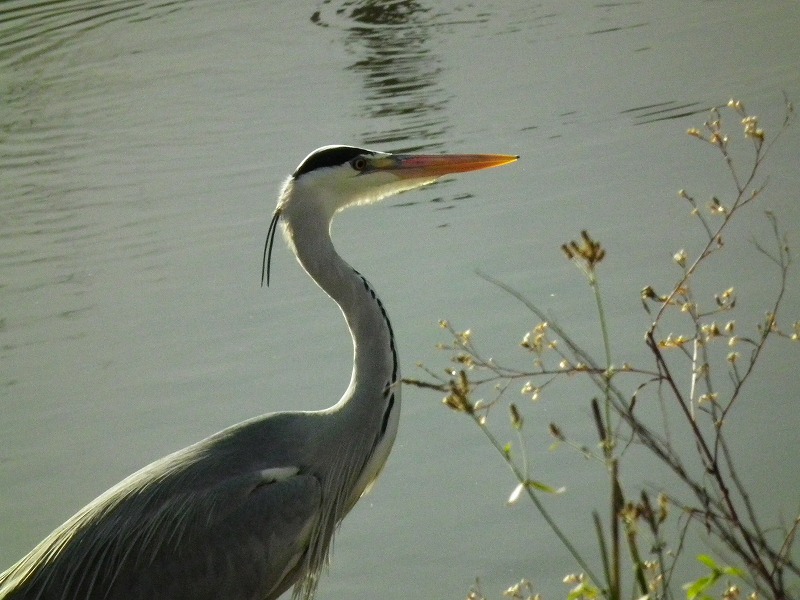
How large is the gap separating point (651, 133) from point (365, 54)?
3.94 metres

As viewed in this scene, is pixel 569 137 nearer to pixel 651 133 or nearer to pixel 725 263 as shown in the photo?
pixel 651 133

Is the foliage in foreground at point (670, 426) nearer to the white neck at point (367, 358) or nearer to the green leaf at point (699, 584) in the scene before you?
the green leaf at point (699, 584)

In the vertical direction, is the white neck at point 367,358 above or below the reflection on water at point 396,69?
above

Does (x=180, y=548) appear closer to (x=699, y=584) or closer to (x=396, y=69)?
(x=699, y=584)

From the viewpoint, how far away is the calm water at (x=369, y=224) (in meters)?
4.55

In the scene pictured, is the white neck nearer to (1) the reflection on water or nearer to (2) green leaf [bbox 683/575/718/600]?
(2) green leaf [bbox 683/575/718/600]

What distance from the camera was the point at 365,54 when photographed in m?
11.1

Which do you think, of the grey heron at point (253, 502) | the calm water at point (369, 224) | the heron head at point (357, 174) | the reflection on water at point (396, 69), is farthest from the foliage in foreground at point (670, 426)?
the reflection on water at point (396, 69)

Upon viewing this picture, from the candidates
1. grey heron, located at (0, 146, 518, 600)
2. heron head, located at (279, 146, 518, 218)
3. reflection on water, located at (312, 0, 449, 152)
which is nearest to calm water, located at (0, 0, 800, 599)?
reflection on water, located at (312, 0, 449, 152)

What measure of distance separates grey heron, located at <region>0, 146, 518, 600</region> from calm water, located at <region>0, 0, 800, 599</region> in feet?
1.94

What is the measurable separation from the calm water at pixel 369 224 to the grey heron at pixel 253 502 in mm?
592

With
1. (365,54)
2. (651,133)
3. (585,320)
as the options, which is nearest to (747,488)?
(585,320)

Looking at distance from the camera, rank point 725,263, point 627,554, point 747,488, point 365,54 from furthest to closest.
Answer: point 365,54 → point 725,263 → point 747,488 → point 627,554

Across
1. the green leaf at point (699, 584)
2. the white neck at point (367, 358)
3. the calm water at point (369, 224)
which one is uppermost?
the green leaf at point (699, 584)
